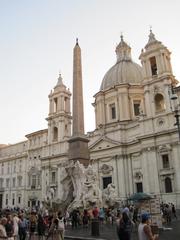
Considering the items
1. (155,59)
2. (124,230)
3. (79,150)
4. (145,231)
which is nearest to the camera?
(145,231)

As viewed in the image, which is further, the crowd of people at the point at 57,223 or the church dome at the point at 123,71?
the church dome at the point at 123,71

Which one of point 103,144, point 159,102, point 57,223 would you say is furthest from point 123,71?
point 57,223

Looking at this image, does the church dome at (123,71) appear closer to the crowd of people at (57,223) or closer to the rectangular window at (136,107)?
the rectangular window at (136,107)

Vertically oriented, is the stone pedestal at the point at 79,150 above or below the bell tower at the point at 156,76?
below

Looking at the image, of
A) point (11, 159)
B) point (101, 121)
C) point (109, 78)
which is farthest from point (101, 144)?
point (11, 159)

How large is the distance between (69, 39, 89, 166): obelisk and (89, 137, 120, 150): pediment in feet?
52.4

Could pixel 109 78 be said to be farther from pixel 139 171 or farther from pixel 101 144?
pixel 139 171

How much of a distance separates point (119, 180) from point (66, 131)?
47.5 ft

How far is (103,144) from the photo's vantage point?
3703 cm

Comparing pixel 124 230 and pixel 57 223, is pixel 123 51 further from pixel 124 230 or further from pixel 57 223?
pixel 124 230

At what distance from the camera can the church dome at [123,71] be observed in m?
42.2

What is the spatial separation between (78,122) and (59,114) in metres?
24.6

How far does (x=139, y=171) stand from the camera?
32.8 meters

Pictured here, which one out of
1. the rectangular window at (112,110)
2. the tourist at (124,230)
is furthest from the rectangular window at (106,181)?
the tourist at (124,230)
